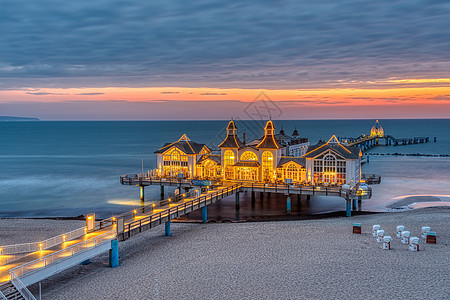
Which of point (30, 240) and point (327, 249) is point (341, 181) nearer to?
point (327, 249)

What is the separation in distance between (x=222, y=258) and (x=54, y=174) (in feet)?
167

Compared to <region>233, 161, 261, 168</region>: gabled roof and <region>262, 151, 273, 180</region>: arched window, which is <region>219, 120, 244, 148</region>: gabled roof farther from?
<region>262, 151, 273, 180</region>: arched window

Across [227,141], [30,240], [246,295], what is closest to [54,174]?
[227,141]

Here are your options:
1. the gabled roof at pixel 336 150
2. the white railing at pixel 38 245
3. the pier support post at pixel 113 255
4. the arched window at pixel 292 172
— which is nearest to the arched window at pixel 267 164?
the arched window at pixel 292 172

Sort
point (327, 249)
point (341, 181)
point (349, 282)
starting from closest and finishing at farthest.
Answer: point (349, 282) → point (327, 249) → point (341, 181)

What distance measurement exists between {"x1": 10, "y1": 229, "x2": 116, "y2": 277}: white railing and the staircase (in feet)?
1.91

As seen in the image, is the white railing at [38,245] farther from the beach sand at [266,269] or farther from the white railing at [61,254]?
the beach sand at [266,269]

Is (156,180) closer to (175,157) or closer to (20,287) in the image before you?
(175,157)

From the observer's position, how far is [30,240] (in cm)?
3062

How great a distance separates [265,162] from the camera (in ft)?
150

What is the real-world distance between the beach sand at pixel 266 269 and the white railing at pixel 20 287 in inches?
77.6

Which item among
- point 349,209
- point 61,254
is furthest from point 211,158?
point 61,254

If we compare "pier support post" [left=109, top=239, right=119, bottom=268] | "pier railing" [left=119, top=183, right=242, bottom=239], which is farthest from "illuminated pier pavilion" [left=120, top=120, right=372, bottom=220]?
"pier support post" [left=109, top=239, right=119, bottom=268]

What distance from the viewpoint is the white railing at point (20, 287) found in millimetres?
17047
